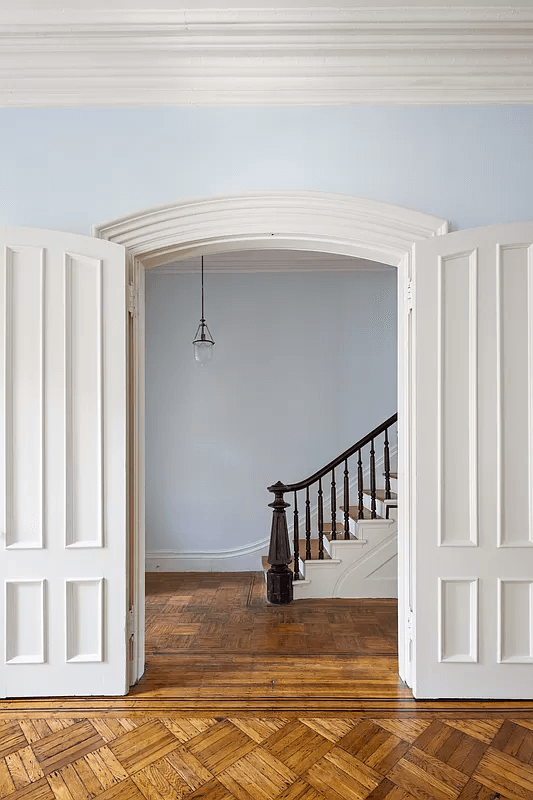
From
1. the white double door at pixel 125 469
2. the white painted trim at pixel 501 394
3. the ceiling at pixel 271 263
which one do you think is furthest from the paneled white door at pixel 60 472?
the ceiling at pixel 271 263

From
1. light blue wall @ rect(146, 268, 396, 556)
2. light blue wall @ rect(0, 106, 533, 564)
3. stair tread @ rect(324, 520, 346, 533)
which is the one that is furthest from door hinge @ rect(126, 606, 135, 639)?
light blue wall @ rect(146, 268, 396, 556)

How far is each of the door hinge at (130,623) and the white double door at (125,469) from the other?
7cm

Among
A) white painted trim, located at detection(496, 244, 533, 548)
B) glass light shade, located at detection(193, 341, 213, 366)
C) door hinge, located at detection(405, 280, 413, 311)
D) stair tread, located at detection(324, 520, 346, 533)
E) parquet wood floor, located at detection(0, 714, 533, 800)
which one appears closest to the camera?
parquet wood floor, located at detection(0, 714, 533, 800)

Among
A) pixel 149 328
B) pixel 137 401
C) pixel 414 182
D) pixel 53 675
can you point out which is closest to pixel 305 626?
pixel 53 675

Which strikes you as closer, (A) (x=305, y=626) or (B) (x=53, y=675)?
(B) (x=53, y=675)

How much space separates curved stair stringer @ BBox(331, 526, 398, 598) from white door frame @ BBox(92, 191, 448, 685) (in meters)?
1.84

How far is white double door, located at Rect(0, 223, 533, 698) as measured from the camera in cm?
298

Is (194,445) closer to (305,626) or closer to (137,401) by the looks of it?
(305,626)

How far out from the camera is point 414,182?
3176 mm

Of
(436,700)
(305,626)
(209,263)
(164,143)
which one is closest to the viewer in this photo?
(436,700)

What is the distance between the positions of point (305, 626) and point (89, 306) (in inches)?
105

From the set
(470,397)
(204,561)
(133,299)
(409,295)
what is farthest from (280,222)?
(204,561)

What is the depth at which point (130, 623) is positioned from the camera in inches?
124

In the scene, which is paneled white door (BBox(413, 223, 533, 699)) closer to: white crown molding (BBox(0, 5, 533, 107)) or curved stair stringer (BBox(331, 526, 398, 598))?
white crown molding (BBox(0, 5, 533, 107))
